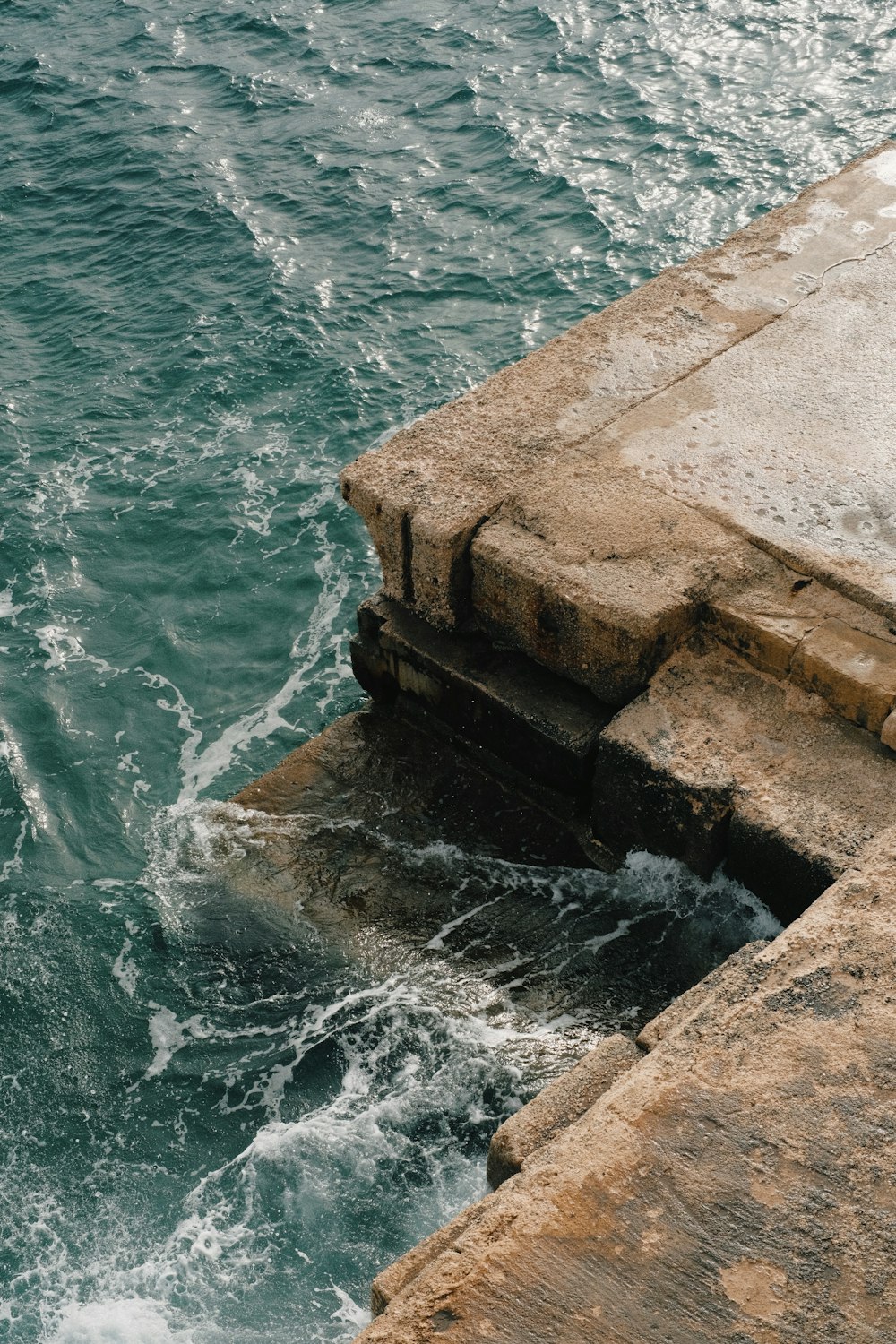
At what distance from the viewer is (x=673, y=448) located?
605 centimetres

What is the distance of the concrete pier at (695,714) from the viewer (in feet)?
10.2

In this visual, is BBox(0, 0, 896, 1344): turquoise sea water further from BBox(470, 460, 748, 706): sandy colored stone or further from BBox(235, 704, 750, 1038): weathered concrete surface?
BBox(470, 460, 748, 706): sandy colored stone

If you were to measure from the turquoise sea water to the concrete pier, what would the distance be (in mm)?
672

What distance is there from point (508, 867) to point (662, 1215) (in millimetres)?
2778

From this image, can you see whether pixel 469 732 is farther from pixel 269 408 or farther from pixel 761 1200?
pixel 269 408

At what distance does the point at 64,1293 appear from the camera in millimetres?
5000

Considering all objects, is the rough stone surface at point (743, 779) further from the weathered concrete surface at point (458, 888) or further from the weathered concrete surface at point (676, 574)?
the weathered concrete surface at point (458, 888)

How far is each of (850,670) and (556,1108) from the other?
2281 millimetres

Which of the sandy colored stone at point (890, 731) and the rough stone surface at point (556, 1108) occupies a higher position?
the sandy colored stone at point (890, 731)

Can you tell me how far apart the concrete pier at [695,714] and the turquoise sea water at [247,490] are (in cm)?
67

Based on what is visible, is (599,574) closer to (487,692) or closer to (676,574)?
(676,574)

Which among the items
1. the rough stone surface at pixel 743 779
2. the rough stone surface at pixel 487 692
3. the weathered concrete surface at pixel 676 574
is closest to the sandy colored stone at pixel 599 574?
the weathered concrete surface at pixel 676 574

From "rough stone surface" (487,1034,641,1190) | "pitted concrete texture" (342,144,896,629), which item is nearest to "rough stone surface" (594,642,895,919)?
"pitted concrete texture" (342,144,896,629)

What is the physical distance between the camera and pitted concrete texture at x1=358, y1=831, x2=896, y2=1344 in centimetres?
301
